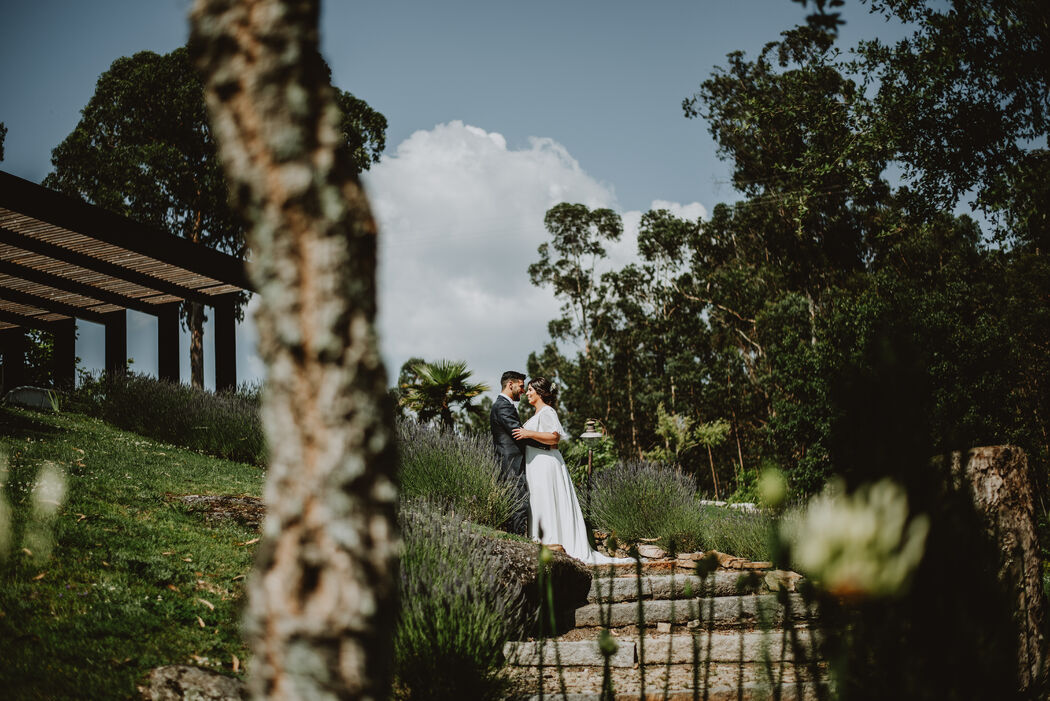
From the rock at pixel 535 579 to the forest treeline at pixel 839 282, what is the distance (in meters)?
1.98

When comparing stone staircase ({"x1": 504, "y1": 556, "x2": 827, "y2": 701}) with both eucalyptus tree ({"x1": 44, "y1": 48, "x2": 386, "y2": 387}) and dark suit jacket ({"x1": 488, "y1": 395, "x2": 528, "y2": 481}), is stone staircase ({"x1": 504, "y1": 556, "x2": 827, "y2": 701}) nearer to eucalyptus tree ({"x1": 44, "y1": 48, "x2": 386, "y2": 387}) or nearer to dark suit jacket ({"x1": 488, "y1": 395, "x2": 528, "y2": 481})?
dark suit jacket ({"x1": 488, "y1": 395, "x2": 528, "y2": 481})

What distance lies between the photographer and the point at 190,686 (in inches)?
104

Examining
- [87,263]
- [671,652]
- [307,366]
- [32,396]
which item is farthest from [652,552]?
[32,396]

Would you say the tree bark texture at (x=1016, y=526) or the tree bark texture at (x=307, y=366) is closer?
the tree bark texture at (x=307, y=366)

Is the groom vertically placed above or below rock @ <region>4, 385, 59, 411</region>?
below

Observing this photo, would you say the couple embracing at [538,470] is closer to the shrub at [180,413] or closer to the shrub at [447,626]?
the shrub at [447,626]

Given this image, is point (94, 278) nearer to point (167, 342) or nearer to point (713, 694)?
point (167, 342)

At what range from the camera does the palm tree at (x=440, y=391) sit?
12.3 m

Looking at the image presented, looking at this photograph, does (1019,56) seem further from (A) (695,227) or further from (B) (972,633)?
(A) (695,227)

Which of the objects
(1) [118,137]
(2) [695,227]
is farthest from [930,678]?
(2) [695,227]

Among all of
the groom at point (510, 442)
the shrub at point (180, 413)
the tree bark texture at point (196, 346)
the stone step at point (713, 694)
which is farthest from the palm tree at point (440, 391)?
the tree bark texture at point (196, 346)

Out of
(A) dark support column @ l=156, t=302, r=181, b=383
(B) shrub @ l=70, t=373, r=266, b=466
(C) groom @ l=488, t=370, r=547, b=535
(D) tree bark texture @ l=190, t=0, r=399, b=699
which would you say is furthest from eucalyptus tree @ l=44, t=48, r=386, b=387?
(D) tree bark texture @ l=190, t=0, r=399, b=699

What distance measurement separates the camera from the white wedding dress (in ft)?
23.2

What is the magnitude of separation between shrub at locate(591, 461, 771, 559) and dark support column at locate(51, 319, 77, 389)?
1234 centimetres
